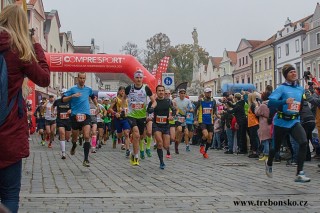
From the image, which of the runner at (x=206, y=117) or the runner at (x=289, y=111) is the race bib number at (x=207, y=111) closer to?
the runner at (x=206, y=117)

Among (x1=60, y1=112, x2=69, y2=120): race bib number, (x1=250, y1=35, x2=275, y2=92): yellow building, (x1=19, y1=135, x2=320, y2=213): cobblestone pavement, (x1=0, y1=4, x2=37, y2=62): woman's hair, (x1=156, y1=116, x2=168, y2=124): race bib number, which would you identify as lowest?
(x1=19, y1=135, x2=320, y2=213): cobblestone pavement

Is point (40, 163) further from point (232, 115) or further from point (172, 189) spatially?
point (232, 115)

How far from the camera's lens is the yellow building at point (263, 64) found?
72.3 metres

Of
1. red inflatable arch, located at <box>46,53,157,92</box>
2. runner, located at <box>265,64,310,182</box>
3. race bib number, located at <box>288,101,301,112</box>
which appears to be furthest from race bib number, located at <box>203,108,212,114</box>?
red inflatable arch, located at <box>46,53,157,92</box>

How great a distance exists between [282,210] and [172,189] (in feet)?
7.04

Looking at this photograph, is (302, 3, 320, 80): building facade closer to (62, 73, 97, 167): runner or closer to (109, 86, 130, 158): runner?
(109, 86, 130, 158): runner

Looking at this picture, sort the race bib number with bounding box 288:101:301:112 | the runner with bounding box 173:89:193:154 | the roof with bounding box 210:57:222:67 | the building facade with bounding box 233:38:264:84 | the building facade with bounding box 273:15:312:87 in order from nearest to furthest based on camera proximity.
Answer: the race bib number with bounding box 288:101:301:112 → the runner with bounding box 173:89:193:154 → the building facade with bounding box 273:15:312:87 → the building facade with bounding box 233:38:264:84 → the roof with bounding box 210:57:222:67

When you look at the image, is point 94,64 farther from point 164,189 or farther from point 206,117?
point 164,189

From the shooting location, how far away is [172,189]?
7570mm

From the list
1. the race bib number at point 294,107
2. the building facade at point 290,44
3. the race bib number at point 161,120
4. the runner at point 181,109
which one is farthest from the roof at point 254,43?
the race bib number at point 294,107

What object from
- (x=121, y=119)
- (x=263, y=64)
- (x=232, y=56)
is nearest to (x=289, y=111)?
(x=121, y=119)

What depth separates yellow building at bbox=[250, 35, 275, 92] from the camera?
237 ft

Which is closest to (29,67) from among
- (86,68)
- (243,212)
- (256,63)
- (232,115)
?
(243,212)

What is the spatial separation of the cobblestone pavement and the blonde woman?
2.25m
